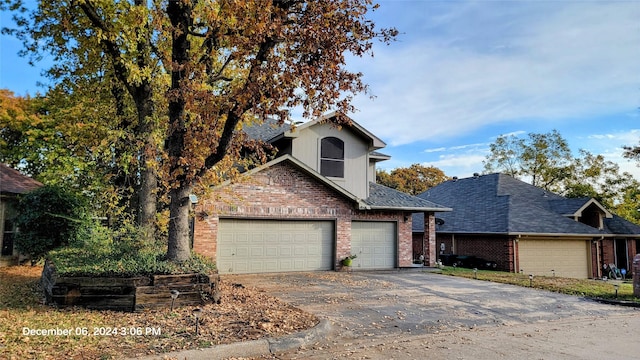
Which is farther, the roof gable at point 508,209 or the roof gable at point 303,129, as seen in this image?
the roof gable at point 508,209

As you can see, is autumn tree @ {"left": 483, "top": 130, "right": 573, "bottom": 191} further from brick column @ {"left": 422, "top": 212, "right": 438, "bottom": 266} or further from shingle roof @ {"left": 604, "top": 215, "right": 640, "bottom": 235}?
brick column @ {"left": 422, "top": 212, "right": 438, "bottom": 266}

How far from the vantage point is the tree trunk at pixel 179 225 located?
29.0 feet

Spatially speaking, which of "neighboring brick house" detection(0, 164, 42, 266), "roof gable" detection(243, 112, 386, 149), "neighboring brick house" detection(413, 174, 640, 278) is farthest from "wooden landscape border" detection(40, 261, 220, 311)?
"neighboring brick house" detection(413, 174, 640, 278)

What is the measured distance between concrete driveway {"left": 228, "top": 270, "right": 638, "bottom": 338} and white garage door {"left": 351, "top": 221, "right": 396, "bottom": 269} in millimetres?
2369

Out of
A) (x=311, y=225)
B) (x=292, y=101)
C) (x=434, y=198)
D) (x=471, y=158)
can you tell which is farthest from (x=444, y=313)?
(x=471, y=158)

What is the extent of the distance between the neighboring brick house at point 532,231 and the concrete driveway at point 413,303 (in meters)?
8.58

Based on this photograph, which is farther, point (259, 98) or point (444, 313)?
point (444, 313)

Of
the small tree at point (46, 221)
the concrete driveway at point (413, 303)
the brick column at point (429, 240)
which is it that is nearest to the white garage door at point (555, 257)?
the brick column at point (429, 240)

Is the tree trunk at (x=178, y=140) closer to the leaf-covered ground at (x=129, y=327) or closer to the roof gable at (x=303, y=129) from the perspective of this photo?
the leaf-covered ground at (x=129, y=327)

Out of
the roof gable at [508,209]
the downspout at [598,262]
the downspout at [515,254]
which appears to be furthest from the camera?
the downspout at [598,262]

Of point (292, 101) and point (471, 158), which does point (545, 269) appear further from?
point (471, 158)

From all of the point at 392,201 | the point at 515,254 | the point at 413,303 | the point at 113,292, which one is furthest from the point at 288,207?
the point at 515,254

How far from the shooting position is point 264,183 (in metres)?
15.1

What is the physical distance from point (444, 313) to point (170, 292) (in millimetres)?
5713
